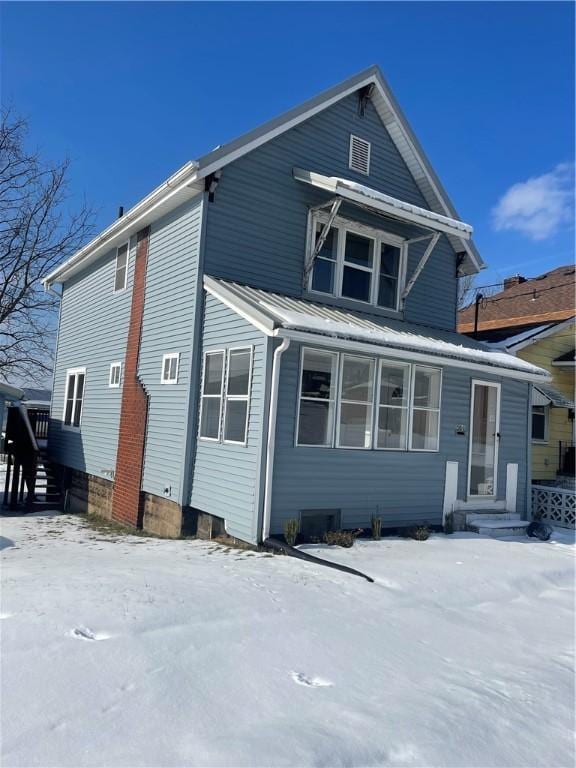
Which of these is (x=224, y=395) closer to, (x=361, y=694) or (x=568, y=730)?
(x=361, y=694)

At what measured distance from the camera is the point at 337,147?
12.2 m

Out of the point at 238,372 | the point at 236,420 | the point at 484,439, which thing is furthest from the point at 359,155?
the point at 236,420

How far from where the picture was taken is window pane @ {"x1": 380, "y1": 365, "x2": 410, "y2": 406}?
410 inches

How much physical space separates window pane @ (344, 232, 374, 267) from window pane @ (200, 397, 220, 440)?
165 inches

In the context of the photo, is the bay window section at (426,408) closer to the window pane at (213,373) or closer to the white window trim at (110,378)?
the window pane at (213,373)

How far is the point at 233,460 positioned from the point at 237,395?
104 centimetres

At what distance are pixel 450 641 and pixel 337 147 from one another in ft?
32.4

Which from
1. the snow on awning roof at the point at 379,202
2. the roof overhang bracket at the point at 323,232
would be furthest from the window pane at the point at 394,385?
the snow on awning roof at the point at 379,202

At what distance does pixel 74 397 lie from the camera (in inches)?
662

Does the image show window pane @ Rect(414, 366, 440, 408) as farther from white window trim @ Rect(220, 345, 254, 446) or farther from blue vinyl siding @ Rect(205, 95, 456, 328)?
white window trim @ Rect(220, 345, 254, 446)

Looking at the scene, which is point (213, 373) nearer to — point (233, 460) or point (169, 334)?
point (233, 460)

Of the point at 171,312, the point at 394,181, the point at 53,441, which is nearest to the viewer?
Answer: the point at 171,312

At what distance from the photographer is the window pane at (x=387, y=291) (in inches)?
491

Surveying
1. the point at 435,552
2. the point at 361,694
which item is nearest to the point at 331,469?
the point at 435,552
